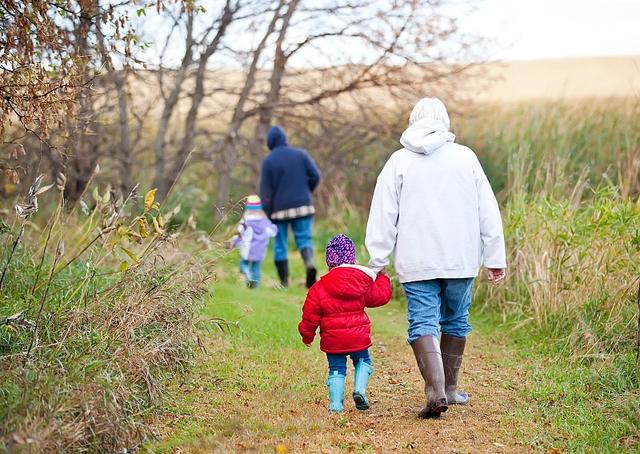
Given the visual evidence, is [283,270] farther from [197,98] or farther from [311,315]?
[311,315]

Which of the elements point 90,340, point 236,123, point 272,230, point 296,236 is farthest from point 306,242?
point 90,340

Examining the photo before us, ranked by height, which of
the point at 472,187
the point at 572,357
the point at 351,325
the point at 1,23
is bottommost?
the point at 572,357

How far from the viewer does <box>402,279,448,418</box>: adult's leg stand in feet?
16.9

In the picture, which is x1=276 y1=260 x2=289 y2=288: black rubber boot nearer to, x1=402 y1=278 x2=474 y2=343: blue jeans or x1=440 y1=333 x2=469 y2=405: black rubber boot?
x1=440 y1=333 x2=469 y2=405: black rubber boot

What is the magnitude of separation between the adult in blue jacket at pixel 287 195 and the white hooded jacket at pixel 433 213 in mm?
4761

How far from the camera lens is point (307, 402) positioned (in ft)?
18.5

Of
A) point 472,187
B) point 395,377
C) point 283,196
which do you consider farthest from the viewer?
point 283,196

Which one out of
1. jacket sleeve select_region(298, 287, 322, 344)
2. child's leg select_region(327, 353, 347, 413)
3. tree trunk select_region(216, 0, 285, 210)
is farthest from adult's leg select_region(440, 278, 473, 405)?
tree trunk select_region(216, 0, 285, 210)

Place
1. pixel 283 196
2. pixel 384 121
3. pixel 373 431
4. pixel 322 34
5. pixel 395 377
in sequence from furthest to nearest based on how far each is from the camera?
1. pixel 384 121
2. pixel 322 34
3. pixel 283 196
4. pixel 395 377
5. pixel 373 431

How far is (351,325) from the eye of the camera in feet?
17.1

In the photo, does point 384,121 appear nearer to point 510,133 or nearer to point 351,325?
point 510,133

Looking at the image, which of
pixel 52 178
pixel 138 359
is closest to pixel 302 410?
pixel 138 359

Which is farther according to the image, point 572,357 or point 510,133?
point 510,133

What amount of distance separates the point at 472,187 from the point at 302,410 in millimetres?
1633
